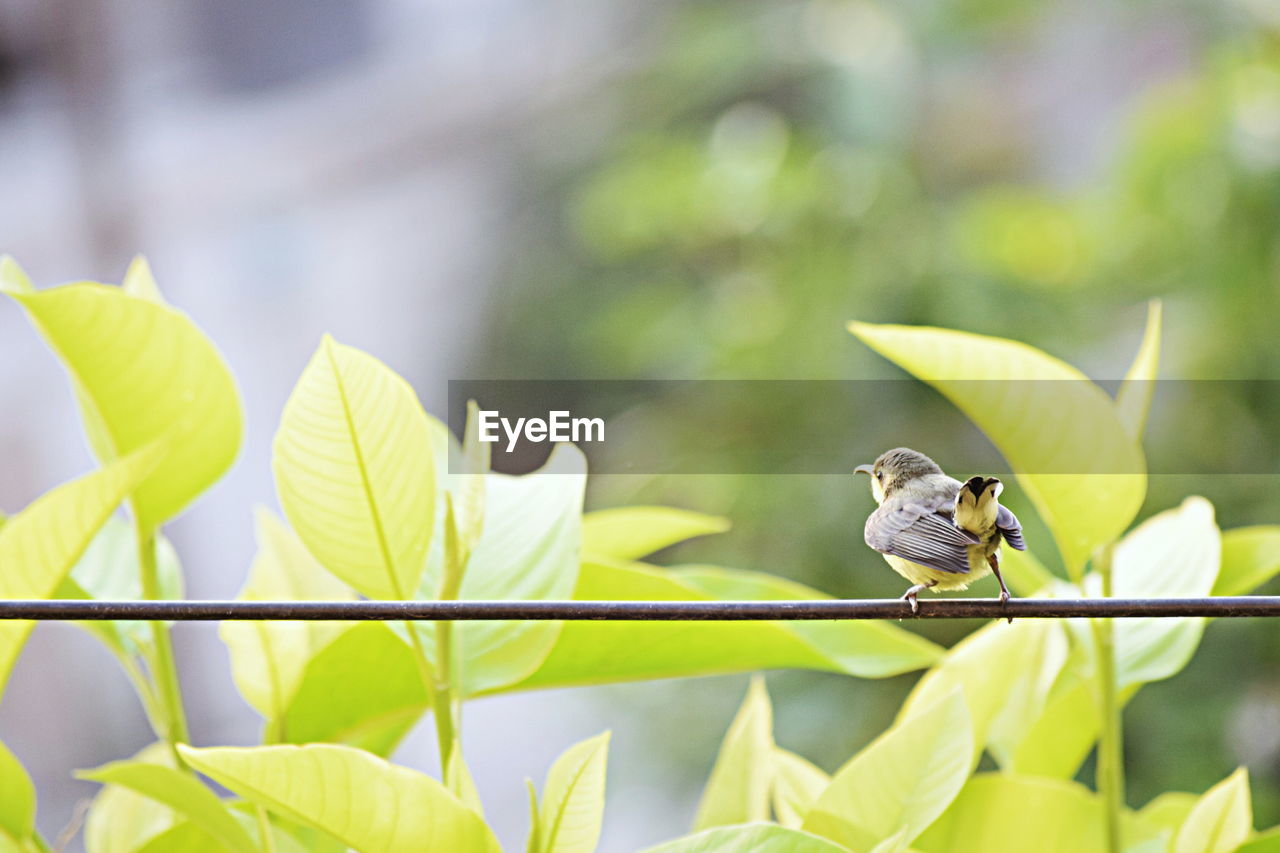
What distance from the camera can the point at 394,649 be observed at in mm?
224

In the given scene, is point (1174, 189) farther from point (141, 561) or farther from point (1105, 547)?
point (141, 561)

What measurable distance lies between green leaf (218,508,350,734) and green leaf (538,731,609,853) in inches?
2.8

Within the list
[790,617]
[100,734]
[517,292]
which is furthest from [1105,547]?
[100,734]

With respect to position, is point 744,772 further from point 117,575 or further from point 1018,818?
point 117,575

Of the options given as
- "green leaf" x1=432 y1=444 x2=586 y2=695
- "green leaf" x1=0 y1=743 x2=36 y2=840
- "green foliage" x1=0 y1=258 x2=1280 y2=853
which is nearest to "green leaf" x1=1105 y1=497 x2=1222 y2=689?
"green foliage" x1=0 y1=258 x2=1280 y2=853

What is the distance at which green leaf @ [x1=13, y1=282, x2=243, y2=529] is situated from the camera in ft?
0.68

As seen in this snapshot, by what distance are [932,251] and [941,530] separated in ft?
2.14

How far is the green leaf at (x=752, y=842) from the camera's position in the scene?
0.17 metres

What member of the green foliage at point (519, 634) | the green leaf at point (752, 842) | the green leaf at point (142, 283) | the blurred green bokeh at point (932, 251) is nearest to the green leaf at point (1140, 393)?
the green foliage at point (519, 634)

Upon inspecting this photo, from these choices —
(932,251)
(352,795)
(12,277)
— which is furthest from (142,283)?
(932,251)

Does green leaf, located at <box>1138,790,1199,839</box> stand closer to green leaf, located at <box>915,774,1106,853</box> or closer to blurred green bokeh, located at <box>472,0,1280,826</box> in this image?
green leaf, located at <box>915,774,1106,853</box>

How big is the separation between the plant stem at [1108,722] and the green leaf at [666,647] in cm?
4

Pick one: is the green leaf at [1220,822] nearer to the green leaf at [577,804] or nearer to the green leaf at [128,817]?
the green leaf at [577,804]

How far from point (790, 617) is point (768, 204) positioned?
27.8 inches
